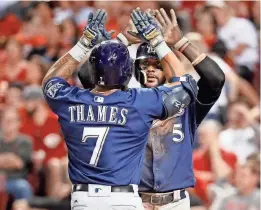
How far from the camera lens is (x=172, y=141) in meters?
5.89

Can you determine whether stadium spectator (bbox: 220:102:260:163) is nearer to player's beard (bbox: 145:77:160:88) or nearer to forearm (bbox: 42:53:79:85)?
player's beard (bbox: 145:77:160:88)

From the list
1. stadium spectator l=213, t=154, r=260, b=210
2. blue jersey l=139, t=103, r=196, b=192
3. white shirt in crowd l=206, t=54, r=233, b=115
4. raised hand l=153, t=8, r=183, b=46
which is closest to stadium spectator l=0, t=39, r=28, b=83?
white shirt in crowd l=206, t=54, r=233, b=115

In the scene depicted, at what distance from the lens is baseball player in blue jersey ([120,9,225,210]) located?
19.0ft

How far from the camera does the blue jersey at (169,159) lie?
5.88 m

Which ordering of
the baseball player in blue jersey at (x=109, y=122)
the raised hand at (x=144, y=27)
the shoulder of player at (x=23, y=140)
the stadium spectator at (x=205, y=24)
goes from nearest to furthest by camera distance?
1. the baseball player in blue jersey at (x=109, y=122)
2. the raised hand at (x=144, y=27)
3. the shoulder of player at (x=23, y=140)
4. the stadium spectator at (x=205, y=24)

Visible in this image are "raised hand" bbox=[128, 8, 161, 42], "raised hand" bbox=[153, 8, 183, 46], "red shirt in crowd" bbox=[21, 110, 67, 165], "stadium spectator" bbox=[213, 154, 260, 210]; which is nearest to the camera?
"raised hand" bbox=[128, 8, 161, 42]

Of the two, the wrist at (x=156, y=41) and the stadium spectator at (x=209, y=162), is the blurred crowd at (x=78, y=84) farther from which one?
the wrist at (x=156, y=41)

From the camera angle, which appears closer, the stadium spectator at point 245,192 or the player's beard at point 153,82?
the player's beard at point 153,82

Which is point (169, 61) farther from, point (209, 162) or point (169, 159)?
point (209, 162)

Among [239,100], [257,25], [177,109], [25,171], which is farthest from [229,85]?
[177,109]

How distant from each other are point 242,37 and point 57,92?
631 cm

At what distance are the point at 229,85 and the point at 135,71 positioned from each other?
4308 mm

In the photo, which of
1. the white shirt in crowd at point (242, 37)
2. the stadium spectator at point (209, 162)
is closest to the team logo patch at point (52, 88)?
the stadium spectator at point (209, 162)

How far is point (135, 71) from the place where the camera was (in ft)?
20.4
